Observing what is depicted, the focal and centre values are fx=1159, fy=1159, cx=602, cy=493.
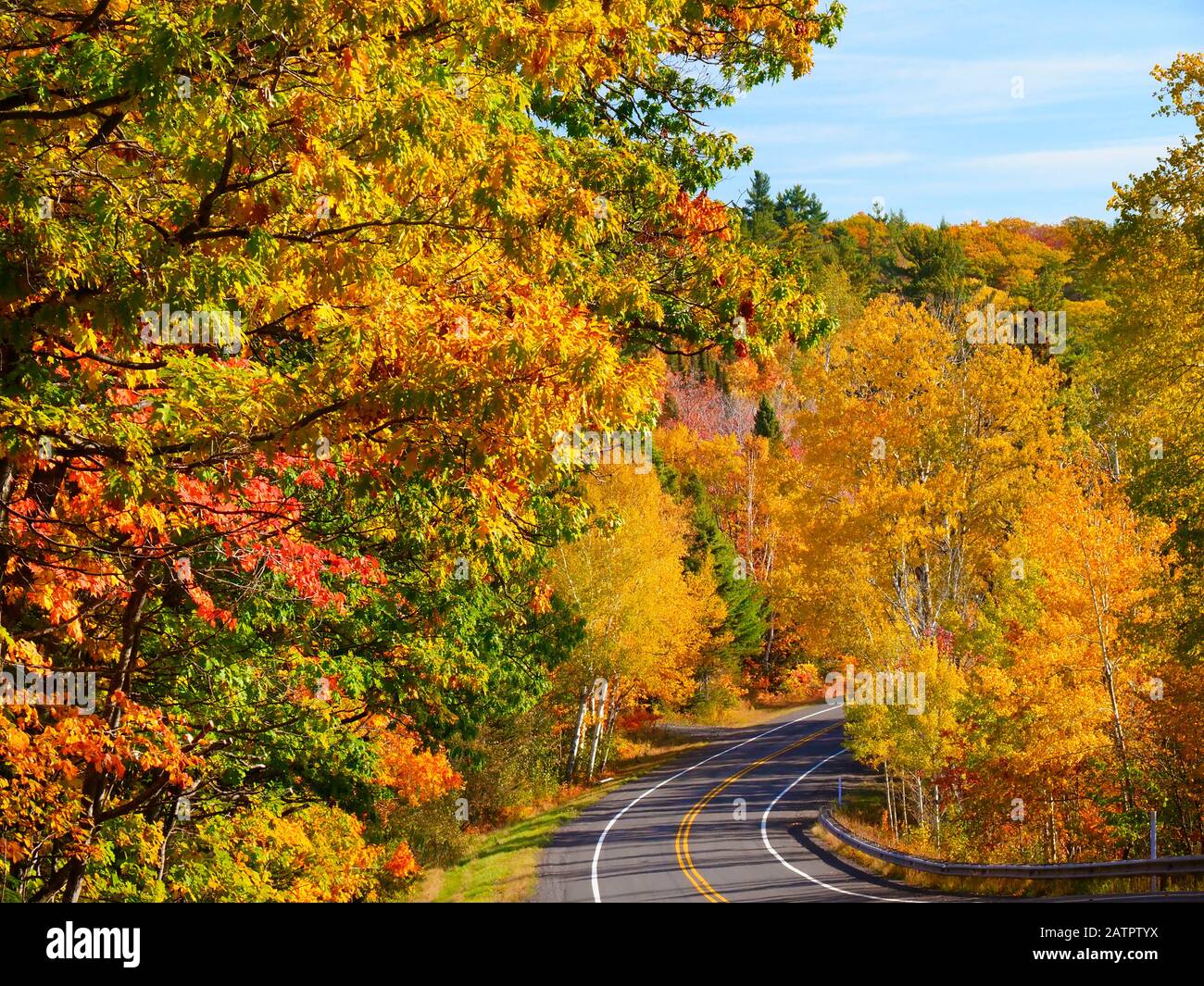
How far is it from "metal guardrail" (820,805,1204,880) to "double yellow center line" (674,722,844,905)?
431 cm

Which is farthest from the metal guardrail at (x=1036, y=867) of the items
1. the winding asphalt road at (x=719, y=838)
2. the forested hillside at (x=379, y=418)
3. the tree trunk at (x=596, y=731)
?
the tree trunk at (x=596, y=731)

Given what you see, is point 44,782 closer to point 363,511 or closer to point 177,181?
point 363,511

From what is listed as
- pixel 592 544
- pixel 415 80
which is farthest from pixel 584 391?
pixel 592 544

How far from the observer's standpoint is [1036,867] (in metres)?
18.3

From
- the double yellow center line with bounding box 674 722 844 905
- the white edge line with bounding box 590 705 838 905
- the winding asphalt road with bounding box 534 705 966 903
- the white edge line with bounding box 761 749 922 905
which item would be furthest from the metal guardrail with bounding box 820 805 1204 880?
the white edge line with bounding box 590 705 838 905

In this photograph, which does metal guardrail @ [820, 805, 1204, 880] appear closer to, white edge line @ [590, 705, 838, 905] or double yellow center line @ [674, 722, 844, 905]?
double yellow center line @ [674, 722, 844, 905]

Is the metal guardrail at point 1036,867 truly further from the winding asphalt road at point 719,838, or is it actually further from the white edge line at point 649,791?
the white edge line at point 649,791

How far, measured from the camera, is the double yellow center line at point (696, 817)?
25281 mm

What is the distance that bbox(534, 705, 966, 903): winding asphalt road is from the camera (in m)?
25.2

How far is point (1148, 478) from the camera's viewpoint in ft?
64.7

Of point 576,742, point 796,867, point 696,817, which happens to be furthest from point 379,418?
point 576,742

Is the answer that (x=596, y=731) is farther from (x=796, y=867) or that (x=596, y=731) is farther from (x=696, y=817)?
(x=796, y=867)

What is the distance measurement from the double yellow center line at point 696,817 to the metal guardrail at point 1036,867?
4.31 meters

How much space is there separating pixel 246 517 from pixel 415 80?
427cm
